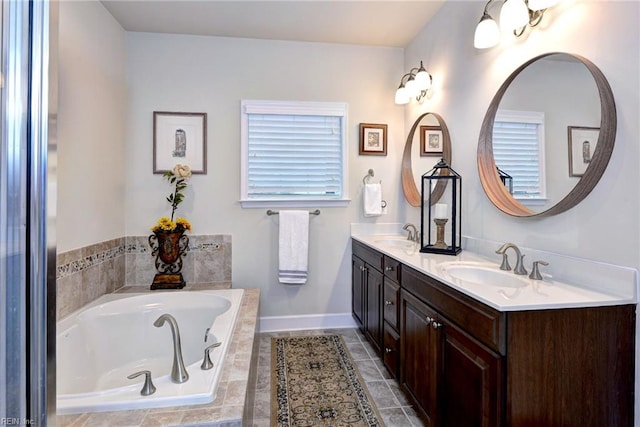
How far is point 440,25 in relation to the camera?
7.63 feet

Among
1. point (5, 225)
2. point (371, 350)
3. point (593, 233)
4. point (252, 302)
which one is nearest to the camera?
point (5, 225)

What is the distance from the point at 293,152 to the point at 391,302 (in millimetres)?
1553

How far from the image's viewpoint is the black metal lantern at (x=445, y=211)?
1959 mm

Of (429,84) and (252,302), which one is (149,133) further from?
(429,84)

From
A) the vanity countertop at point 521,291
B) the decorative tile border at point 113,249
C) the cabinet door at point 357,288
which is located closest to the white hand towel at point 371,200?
the cabinet door at point 357,288

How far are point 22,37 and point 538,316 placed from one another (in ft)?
4.73

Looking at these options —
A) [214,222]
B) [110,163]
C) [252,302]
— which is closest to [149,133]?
[110,163]

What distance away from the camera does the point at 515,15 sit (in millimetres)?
1484

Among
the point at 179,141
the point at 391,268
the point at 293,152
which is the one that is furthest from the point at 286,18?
the point at 391,268

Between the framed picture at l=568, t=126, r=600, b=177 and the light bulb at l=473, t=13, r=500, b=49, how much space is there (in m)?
0.67

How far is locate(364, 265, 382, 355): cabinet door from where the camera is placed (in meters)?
2.17

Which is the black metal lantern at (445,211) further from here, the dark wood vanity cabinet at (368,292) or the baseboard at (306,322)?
the baseboard at (306,322)

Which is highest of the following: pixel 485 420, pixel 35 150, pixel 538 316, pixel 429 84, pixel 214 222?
pixel 429 84

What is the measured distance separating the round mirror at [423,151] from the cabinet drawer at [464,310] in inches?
39.8
